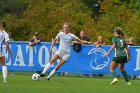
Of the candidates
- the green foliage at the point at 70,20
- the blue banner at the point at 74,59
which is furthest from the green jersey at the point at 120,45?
the green foliage at the point at 70,20

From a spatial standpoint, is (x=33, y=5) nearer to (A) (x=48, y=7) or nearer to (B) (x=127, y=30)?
(A) (x=48, y=7)

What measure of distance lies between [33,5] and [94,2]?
63.2 ft

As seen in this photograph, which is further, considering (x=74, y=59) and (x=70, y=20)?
(x=70, y=20)

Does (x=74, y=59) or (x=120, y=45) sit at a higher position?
(x=120, y=45)

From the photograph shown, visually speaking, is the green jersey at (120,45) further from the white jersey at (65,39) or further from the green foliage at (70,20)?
the green foliage at (70,20)

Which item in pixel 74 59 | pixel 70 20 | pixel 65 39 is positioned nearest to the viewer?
pixel 65 39

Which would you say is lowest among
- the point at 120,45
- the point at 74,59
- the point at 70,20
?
the point at 70,20

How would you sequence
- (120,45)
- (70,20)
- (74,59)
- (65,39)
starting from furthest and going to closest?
(70,20) < (74,59) < (65,39) < (120,45)

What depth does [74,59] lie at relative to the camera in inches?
982

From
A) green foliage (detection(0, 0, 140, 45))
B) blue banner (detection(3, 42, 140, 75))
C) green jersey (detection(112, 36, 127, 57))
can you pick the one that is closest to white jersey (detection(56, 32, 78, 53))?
green jersey (detection(112, 36, 127, 57))

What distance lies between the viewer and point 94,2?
72.7 meters

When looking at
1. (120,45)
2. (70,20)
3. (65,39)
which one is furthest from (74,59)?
(70,20)

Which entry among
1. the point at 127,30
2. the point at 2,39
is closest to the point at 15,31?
the point at 127,30

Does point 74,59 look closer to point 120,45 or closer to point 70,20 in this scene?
point 120,45
